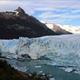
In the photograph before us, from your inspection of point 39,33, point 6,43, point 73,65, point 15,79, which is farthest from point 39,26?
point 15,79

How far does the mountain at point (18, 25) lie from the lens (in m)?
44.5

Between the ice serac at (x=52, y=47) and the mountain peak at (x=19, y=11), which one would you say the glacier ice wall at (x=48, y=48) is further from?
the mountain peak at (x=19, y=11)

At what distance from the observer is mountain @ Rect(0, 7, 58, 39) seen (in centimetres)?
4447

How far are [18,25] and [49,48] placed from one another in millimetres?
13139

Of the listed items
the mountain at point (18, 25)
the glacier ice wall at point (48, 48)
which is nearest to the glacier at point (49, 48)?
the glacier ice wall at point (48, 48)

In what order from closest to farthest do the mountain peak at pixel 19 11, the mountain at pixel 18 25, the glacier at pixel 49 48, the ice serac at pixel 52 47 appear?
1. the glacier at pixel 49 48
2. the ice serac at pixel 52 47
3. the mountain at pixel 18 25
4. the mountain peak at pixel 19 11

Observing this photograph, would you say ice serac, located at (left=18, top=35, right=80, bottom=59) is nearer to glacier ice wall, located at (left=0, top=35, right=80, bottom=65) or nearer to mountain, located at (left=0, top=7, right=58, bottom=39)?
glacier ice wall, located at (left=0, top=35, right=80, bottom=65)

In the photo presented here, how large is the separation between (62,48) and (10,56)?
12.6ft

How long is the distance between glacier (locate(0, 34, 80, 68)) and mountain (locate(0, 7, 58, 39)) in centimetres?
901

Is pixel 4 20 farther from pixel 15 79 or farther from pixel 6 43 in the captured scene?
pixel 15 79

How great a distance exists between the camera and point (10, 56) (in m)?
33.5

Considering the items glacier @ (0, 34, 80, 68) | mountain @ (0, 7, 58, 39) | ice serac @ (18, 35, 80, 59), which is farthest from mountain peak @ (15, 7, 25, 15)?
ice serac @ (18, 35, 80, 59)

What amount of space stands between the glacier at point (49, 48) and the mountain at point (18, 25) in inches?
355

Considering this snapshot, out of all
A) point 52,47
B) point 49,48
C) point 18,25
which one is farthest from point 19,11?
point 49,48
